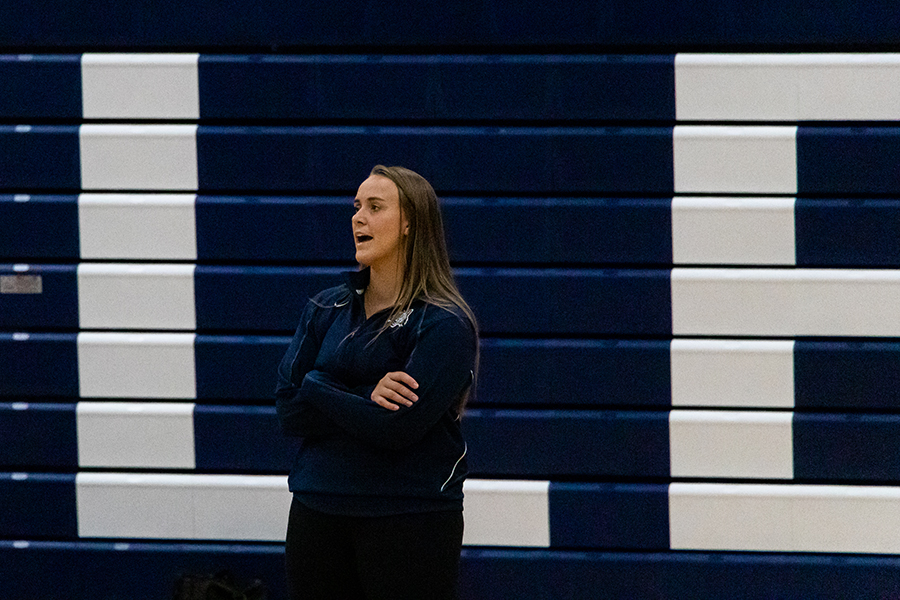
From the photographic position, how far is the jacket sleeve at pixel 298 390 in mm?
2350

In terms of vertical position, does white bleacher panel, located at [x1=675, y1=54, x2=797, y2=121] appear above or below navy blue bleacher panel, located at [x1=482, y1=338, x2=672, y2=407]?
above

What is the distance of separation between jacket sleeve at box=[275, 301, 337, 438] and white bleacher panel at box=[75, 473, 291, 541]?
1114 mm

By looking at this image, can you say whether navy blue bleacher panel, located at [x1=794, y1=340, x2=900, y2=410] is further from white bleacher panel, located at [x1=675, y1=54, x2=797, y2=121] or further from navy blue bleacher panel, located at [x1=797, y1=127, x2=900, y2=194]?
white bleacher panel, located at [x1=675, y1=54, x2=797, y2=121]

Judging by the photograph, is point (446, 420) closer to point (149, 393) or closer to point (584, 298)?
point (584, 298)

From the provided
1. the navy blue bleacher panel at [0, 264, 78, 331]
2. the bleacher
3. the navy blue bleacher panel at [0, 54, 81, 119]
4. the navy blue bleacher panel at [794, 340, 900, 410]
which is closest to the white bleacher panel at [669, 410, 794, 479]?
the bleacher

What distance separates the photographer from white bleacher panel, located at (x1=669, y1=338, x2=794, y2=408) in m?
3.33

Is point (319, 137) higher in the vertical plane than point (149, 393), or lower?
higher

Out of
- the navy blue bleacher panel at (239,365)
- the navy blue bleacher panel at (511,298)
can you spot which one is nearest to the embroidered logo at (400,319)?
the navy blue bleacher panel at (511,298)

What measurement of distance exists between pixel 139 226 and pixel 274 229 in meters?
0.48

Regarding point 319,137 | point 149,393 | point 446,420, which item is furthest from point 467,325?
point 149,393

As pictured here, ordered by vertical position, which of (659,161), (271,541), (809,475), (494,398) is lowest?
(271,541)

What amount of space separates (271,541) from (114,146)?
1.48m

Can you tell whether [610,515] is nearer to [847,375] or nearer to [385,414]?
Answer: [847,375]

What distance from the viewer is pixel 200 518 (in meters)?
3.48
